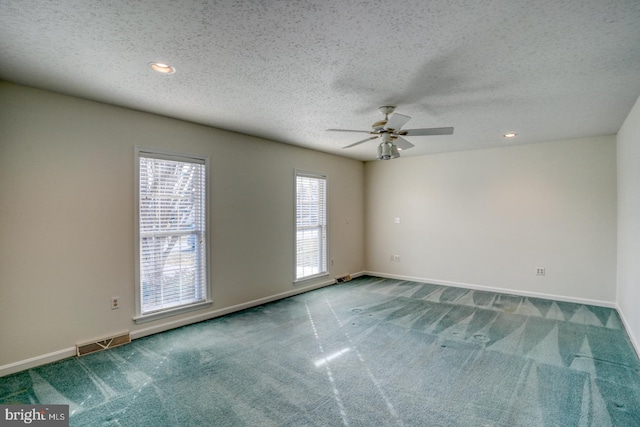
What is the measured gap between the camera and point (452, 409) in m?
2.19

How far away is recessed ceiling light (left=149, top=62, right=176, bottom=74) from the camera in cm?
237

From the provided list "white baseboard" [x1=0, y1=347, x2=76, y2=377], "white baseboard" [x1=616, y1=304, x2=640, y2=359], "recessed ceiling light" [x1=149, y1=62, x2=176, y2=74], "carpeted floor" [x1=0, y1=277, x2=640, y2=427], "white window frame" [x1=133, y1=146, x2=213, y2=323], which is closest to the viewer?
"carpeted floor" [x1=0, y1=277, x2=640, y2=427]

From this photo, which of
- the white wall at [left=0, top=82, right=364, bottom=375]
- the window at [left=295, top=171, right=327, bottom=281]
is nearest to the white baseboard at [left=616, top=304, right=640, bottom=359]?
the window at [left=295, top=171, right=327, bottom=281]

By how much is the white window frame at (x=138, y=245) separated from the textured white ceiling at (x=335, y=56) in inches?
19.5

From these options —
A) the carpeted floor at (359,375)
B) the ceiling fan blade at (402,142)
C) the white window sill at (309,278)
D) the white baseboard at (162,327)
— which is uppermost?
the ceiling fan blade at (402,142)

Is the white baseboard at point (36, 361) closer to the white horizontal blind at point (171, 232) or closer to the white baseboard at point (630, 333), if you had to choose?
the white horizontal blind at point (171, 232)

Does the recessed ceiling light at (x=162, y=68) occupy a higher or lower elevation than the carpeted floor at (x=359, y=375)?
higher

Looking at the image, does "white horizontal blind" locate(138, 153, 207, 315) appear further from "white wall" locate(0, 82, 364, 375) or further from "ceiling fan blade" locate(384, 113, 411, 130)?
"ceiling fan blade" locate(384, 113, 411, 130)

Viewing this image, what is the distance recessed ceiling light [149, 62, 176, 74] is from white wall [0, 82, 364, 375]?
3.89 ft

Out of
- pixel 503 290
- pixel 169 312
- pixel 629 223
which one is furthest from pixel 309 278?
pixel 629 223

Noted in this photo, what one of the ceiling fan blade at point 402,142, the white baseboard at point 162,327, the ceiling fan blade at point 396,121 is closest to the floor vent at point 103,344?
the white baseboard at point 162,327

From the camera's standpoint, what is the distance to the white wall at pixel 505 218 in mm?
4578

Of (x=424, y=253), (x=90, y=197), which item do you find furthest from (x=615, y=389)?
(x=90, y=197)

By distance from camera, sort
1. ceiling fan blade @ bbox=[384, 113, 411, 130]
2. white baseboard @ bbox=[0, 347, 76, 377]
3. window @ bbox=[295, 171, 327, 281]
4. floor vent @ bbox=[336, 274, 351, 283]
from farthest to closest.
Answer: floor vent @ bbox=[336, 274, 351, 283] → window @ bbox=[295, 171, 327, 281] → ceiling fan blade @ bbox=[384, 113, 411, 130] → white baseboard @ bbox=[0, 347, 76, 377]
